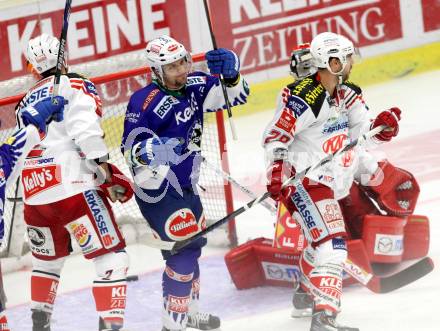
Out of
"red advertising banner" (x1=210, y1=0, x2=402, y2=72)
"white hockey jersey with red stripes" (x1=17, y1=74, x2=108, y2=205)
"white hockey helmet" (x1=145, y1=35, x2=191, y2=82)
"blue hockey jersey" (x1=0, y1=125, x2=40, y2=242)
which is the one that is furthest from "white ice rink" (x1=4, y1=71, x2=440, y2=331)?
"blue hockey jersey" (x1=0, y1=125, x2=40, y2=242)

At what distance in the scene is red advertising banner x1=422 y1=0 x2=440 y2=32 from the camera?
918 centimetres

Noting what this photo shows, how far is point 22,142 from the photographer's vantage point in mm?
4453

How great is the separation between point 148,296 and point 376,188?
1.27m

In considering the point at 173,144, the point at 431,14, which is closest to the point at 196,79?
the point at 173,144

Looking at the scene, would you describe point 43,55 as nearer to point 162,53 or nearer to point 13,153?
point 162,53

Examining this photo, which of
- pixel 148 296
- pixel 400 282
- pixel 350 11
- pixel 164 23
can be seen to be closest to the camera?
pixel 400 282

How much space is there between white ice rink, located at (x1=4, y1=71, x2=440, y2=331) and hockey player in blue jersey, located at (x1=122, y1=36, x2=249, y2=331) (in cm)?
48

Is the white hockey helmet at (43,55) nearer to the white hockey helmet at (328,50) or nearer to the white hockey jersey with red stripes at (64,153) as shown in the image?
the white hockey jersey with red stripes at (64,153)

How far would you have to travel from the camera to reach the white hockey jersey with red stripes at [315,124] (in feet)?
16.8

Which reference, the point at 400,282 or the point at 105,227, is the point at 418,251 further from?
the point at 105,227

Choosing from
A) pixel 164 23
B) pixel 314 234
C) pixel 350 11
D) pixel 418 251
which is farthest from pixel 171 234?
pixel 350 11

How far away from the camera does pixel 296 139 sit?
17.3 feet

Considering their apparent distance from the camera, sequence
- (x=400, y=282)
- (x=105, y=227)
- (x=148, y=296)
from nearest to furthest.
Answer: (x=105, y=227), (x=400, y=282), (x=148, y=296)

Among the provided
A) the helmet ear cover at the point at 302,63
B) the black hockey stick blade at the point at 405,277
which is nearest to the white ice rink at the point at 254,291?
the black hockey stick blade at the point at 405,277
